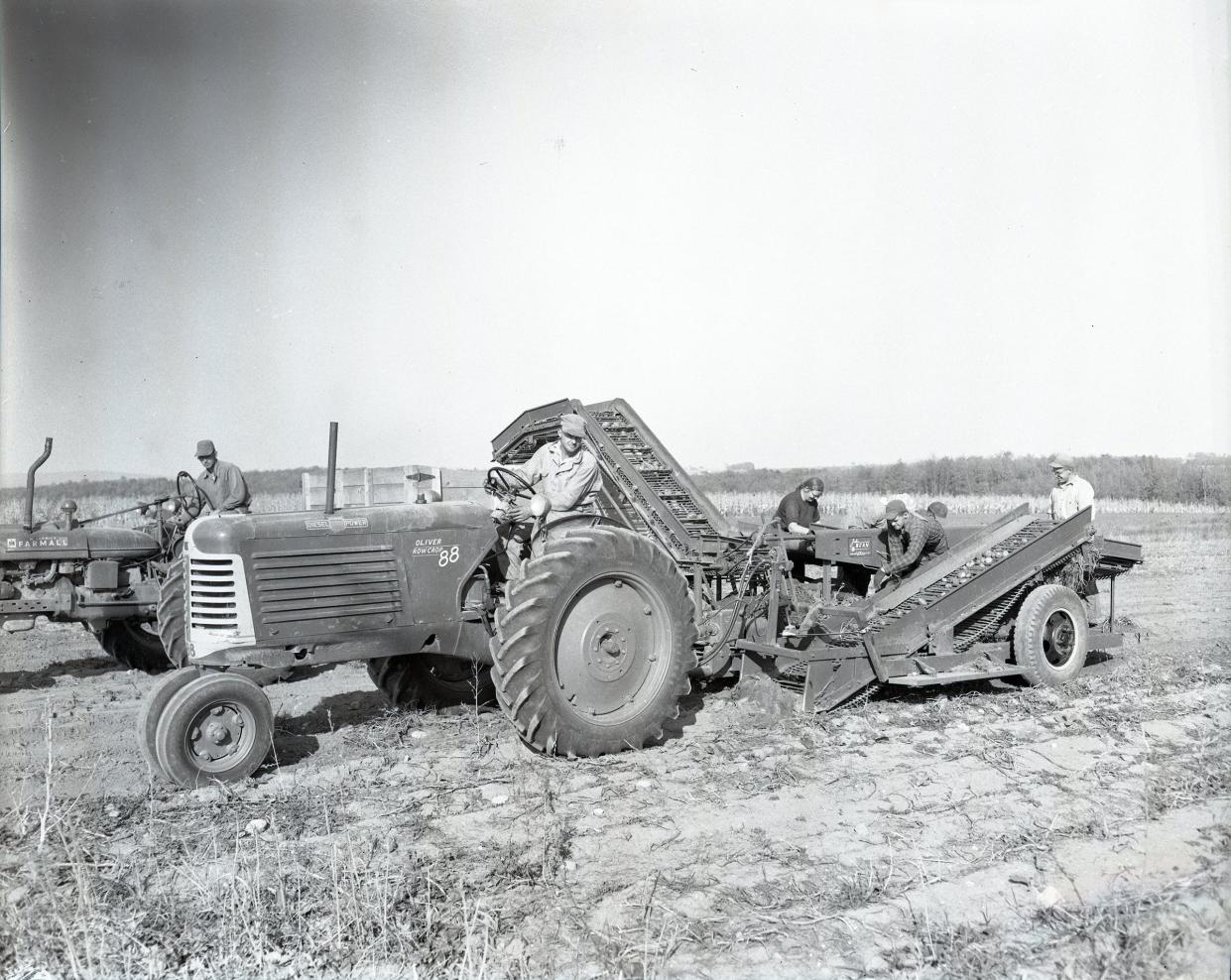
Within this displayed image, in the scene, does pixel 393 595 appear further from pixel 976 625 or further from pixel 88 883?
pixel 976 625

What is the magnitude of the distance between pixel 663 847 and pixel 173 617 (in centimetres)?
486

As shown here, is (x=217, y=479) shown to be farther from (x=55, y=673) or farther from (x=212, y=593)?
(x=212, y=593)

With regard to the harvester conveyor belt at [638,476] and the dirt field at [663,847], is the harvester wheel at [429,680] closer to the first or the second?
the dirt field at [663,847]

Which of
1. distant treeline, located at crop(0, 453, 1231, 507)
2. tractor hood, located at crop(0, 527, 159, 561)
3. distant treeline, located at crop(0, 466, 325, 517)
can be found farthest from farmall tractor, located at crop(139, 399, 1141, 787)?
distant treeline, located at crop(0, 466, 325, 517)

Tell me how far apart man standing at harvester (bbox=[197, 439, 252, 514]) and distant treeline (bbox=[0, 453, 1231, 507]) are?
1073cm

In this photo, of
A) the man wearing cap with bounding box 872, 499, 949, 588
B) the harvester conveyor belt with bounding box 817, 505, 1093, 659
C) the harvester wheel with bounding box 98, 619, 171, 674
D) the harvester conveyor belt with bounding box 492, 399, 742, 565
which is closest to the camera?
the harvester conveyor belt with bounding box 817, 505, 1093, 659

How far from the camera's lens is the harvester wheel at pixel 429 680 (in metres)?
6.18

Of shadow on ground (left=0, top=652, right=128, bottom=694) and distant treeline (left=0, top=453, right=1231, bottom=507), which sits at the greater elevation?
distant treeline (left=0, top=453, right=1231, bottom=507)

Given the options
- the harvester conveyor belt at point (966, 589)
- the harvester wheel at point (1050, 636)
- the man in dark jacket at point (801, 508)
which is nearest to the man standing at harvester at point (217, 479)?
the man in dark jacket at point (801, 508)

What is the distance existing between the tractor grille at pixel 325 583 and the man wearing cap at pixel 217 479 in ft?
11.0

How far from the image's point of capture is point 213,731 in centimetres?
473

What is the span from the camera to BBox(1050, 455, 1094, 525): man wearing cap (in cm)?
812

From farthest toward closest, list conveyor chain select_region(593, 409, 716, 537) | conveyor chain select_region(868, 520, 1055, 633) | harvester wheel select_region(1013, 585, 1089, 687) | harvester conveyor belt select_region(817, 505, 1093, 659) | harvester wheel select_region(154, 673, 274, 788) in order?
conveyor chain select_region(593, 409, 716, 537) < harvester wheel select_region(1013, 585, 1089, 687) < conveyor chain select_region(868, 520, 1055, 633) < harvester conveyor belt select_region(817, 505, 1093, 659) < harvester wheel select_region(154, 673, 274, 788)

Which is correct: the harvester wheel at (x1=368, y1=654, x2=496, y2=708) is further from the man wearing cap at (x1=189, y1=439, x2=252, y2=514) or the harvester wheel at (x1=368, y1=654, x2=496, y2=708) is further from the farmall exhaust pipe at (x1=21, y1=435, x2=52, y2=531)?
the farmall exhaust pipe at (x1=21, y1=435, x2=52, y2=531)
